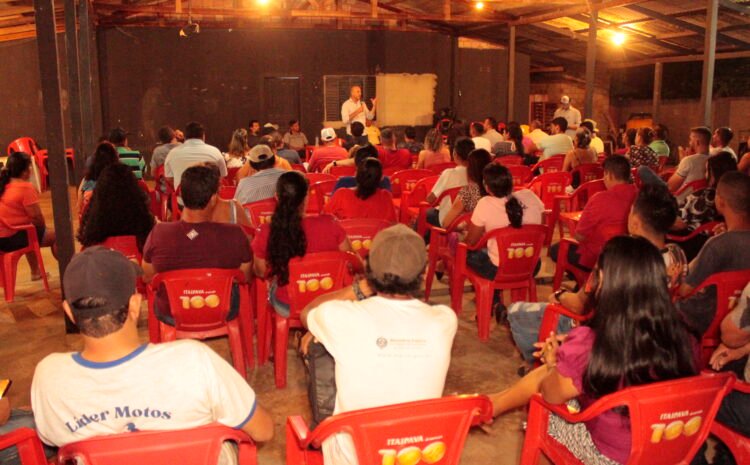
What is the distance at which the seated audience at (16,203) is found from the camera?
5.28 meters

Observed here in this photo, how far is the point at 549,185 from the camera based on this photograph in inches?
269

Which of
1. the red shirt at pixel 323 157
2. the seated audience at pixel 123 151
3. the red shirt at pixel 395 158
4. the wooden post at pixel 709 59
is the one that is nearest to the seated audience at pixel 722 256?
the red shirt at pixel 395 158

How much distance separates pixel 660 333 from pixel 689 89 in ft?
53.7

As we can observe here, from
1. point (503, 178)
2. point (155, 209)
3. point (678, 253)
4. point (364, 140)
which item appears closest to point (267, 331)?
point (503, 178)

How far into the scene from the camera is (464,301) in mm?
5312

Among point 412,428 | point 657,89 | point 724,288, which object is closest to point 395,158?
point 724,288

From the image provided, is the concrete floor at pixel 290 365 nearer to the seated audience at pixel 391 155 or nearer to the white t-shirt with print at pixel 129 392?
the white t-shirt with print at pixel 129 392

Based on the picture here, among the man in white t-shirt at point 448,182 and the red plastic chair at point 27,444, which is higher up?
the man in white t-shirt at point 448,182

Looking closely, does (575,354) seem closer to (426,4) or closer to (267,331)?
(267,331)

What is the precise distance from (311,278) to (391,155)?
14.1 feet

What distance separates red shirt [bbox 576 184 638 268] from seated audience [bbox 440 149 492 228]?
0.77m

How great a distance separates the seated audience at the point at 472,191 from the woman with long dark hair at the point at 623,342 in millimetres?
2743

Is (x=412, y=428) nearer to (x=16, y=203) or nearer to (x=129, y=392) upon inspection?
(x=129, y=392)

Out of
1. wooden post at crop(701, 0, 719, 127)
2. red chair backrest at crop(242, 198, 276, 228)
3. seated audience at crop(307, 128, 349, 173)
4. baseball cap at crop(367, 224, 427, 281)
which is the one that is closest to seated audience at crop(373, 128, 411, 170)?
seated audience at crop(307, 128, 349, 173)
